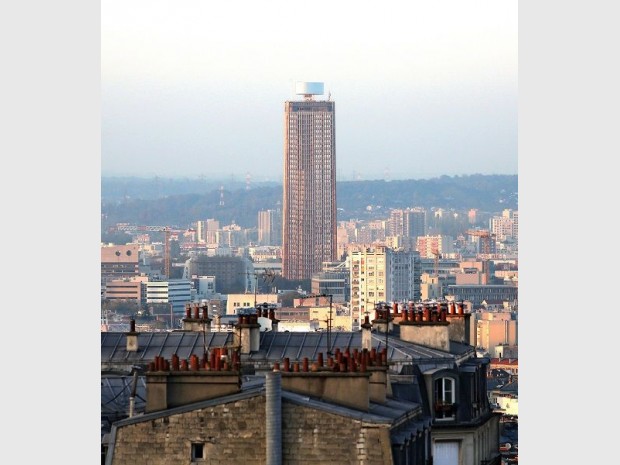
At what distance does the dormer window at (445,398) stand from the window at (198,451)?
27.3 ft

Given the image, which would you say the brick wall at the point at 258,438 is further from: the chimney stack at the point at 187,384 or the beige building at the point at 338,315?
the beige building at the point at 338,315

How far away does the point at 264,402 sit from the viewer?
2048 cm

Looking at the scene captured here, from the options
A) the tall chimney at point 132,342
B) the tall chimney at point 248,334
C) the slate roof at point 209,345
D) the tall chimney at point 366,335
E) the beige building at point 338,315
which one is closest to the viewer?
the tall chimney at point 366,335

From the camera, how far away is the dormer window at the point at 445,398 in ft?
94.4

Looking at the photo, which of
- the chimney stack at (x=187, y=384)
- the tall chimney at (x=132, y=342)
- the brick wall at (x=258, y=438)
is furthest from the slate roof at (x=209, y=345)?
the brick wall at (x=258, y=438)

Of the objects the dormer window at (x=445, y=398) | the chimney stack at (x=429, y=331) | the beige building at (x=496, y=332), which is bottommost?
the beige building at (x=496, y=332)

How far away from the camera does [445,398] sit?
95.5 feet

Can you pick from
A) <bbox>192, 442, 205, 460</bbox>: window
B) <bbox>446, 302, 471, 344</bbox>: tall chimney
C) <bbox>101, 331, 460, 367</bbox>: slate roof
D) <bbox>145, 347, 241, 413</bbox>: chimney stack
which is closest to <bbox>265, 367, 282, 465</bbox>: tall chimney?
<bbox>192, 442, 205, 460</bbox>: window

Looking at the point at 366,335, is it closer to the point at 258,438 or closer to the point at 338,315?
the point at 258,438

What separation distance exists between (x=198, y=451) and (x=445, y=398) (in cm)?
884

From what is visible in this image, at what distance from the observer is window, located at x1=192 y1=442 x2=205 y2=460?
809 inches

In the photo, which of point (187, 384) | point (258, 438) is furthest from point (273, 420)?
point (187, 384)

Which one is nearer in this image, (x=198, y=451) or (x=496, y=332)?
(x=198, y=451)

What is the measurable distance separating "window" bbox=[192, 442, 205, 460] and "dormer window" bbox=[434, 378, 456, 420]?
8.31 meters
